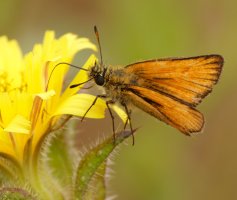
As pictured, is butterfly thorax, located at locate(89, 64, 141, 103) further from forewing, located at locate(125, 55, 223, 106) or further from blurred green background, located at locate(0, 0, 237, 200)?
blurred green background, located at locate(0, 0, 237, 200)

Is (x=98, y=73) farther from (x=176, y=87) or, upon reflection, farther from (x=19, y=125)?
(x=19, y=125)

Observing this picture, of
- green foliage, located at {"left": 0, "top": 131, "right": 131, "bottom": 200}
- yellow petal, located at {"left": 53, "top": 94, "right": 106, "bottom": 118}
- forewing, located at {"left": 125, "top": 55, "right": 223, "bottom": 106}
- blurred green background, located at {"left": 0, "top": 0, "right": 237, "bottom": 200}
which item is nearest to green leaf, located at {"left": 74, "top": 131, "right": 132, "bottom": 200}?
green foliage, located at {"left": 0, "top": 131, "right": 131, "bottom": 200}

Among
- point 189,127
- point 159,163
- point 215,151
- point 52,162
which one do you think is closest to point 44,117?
point 52,162

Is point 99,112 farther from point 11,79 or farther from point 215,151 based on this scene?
point 215,151

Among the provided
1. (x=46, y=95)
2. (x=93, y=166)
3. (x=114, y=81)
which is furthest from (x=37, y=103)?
(x=114, y=81)

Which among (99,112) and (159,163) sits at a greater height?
(99,112)

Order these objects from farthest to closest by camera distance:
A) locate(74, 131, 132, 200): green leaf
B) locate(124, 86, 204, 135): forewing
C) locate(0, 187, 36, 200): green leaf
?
locate(124, 86, 204, 135): forewing, locate(74, 131, 132, 200): green leaf, locate(0, 187, 36, 200): green leaf
